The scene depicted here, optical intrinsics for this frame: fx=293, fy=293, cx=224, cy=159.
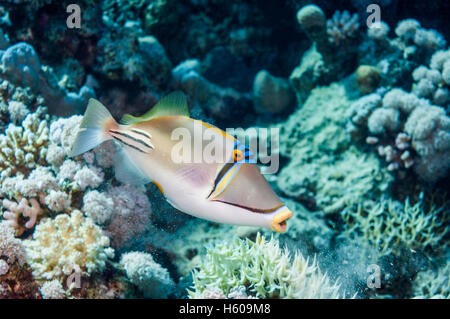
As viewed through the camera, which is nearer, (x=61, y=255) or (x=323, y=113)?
(x=61, y=255)

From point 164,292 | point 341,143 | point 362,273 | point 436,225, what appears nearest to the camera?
point 164,292

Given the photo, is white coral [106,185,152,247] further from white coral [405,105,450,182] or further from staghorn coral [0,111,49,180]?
white coral [405,105,450,182]

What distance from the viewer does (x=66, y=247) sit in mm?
2414

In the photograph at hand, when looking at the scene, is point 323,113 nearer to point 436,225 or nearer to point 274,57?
point 436,225

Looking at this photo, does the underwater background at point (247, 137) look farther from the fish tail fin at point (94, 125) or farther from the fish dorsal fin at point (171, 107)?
the fish tail fin at point (94, 125)

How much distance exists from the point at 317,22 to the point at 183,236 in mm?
4694

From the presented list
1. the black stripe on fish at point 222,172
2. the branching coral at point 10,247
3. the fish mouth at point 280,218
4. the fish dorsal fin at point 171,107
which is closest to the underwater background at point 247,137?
the branching coral at point 10,247

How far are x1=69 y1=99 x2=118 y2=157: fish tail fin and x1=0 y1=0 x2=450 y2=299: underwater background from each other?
677mm

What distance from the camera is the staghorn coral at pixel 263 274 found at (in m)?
1.96

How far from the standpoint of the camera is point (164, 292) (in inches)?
107

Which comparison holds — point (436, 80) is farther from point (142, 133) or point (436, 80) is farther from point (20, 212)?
point (20, 212)

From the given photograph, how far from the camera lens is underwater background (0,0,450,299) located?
240 centimetres

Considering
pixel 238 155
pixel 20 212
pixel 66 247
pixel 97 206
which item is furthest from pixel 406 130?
pixel 20 212
